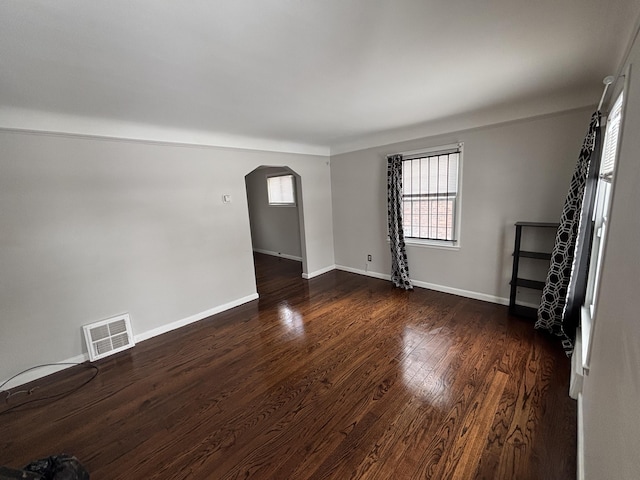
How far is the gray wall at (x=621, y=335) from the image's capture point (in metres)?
0.70

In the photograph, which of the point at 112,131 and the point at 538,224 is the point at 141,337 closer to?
the point at 112,131

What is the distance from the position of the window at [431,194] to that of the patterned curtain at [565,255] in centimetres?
116

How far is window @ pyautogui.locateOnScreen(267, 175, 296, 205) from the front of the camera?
5.83 m

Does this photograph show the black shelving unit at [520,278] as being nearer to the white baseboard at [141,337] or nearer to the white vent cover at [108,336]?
the white baseboard at [141,337]

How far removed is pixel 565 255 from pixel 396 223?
1939 mm

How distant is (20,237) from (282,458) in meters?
2.82

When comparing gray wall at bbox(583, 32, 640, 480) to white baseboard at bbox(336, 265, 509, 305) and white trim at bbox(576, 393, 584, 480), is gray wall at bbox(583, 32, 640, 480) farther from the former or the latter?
white baseboard at bbox(336, 265, 509, 305)

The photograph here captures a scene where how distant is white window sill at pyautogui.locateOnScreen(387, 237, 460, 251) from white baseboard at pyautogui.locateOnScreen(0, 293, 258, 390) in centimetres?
251

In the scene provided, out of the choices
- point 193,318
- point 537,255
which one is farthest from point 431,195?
point 193,318

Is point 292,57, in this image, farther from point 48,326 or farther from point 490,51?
point 48,326

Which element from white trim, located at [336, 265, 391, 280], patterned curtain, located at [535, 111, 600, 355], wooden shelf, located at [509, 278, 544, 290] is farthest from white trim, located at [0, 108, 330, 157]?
wooden shelf, located at [509, 278, 544, 290]

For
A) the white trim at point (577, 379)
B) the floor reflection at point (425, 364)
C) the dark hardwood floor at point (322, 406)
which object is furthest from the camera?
the floor reflection at point (425, 364)

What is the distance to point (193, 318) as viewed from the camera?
11.1 ft

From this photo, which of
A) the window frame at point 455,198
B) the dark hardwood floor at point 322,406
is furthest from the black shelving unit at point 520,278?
the window frame at point 455,198
